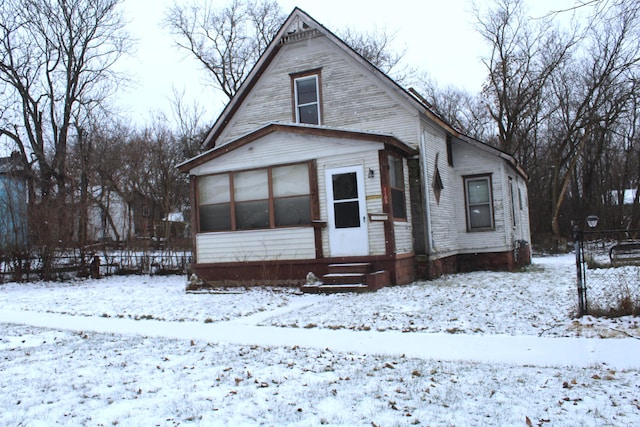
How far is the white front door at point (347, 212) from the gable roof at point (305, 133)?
2.87ft

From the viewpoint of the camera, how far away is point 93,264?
20.5 metres

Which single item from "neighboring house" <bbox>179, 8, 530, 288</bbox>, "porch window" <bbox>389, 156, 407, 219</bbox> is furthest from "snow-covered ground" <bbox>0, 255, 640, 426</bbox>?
"porch window" <bbox>389, 156, 407, 219</bbox>

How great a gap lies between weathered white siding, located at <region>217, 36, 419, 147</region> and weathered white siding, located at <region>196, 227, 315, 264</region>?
424 cm

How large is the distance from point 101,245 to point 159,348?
52.5 ft

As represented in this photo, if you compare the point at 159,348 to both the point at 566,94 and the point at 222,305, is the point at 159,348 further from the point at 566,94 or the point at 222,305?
the point at 566,94

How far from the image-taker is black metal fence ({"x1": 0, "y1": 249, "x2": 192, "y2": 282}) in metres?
19.3

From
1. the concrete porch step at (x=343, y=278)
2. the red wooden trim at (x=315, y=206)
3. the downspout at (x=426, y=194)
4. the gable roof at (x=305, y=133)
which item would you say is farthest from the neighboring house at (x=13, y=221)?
the downspout at (x=426, y=194)

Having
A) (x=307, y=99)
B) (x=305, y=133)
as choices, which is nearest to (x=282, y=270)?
(x=305, y=133)

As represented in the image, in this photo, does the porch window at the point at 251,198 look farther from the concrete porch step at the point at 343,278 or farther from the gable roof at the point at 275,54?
the concrete porch step at the point at 343,278

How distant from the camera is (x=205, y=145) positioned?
746 inches

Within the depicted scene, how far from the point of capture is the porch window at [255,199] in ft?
47.0

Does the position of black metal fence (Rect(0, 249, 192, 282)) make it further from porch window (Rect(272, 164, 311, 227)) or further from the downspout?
the downspout

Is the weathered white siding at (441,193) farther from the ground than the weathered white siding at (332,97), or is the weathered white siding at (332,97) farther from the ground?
the weathered white siding at (332,97)

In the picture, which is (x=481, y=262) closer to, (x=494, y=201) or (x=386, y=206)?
(x=494, y=201)
